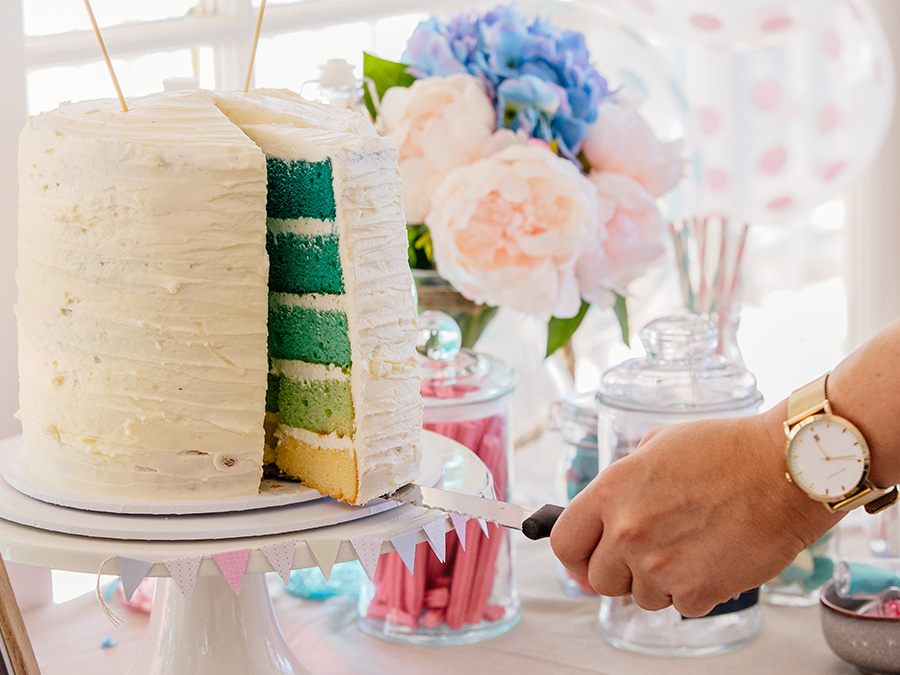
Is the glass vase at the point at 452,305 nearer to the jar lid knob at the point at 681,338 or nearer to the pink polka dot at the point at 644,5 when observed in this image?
the jar lid knob at the point at 681,338

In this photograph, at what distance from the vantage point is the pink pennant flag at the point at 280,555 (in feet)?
2.64

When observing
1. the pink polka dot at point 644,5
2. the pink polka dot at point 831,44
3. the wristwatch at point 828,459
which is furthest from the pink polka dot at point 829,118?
the wristwatch at point 828,459

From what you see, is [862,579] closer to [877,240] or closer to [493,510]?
[493,510]

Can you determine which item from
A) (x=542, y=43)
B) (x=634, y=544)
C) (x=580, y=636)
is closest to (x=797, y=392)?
(x=634, y=544)

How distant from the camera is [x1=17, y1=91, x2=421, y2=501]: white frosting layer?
2.82 feet

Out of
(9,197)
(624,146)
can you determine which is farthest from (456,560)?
(9,197)

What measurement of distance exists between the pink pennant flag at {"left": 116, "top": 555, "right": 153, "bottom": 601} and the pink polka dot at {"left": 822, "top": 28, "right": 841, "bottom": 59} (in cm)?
173

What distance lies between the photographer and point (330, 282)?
0.91 m

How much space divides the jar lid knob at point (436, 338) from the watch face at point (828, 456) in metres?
0.53

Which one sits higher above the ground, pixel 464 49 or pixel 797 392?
pixel 464 49

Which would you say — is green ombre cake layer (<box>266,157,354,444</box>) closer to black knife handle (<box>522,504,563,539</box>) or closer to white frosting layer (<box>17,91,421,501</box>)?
white frosting layer (<box>17,91,421,501</box>)

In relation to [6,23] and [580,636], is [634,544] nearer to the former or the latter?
[580,636]

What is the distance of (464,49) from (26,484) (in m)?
0.74

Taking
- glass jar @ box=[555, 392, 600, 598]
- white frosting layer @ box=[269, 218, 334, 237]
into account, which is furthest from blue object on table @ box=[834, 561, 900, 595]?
white frosting layer @ box=[269, 218, 334, 237]
